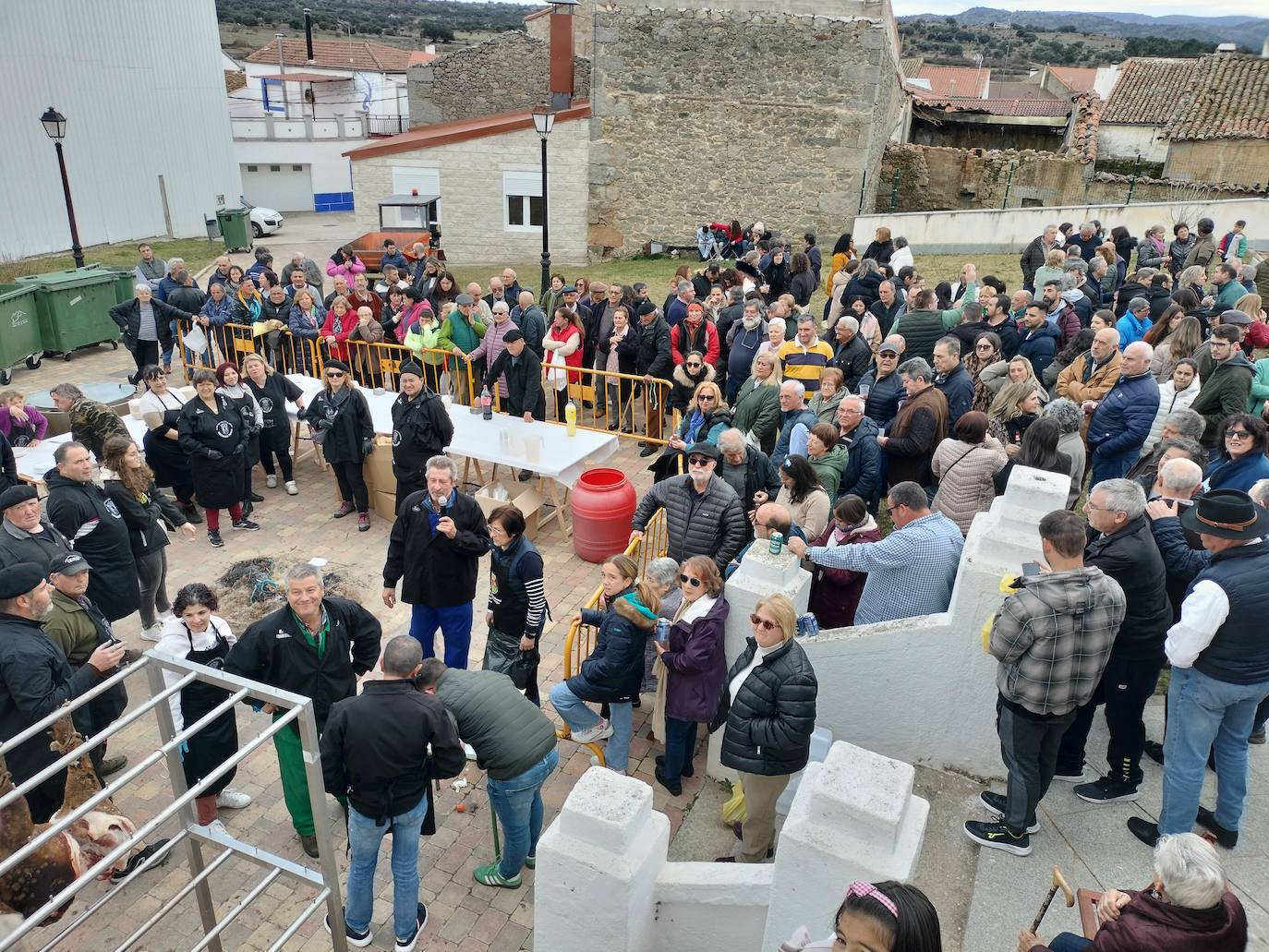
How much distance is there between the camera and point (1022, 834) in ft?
14.5

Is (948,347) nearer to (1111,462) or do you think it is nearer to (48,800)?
(1111,462)

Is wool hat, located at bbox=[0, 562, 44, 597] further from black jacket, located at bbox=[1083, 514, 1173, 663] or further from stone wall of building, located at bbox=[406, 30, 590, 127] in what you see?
stone wall of building, located at bbox=[406, 30, 590, 127]

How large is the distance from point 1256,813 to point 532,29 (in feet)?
94.7

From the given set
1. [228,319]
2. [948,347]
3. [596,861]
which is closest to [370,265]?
[228,319]

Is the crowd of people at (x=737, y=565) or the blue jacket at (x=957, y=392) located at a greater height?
the blue jacket at (x=957, y=392)

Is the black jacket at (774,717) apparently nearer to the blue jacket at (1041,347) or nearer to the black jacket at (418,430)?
the black jacket at (418,430)

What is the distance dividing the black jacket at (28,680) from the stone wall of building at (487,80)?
83.1 ft

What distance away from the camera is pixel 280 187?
1524 inches

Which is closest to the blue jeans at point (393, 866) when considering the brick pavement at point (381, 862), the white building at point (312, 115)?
the brick pavement at point (381, 862)

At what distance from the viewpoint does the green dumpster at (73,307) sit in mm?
13641

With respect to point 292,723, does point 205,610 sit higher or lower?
higher

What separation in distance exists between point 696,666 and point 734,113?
1836 cm

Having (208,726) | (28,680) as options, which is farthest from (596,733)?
(28,680)

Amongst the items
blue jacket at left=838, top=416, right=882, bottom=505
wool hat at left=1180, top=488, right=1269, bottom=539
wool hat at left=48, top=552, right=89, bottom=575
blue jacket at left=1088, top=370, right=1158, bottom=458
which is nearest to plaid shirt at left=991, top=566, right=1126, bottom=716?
wool hat at left=1180, top=488, right=1269, bottom=539
